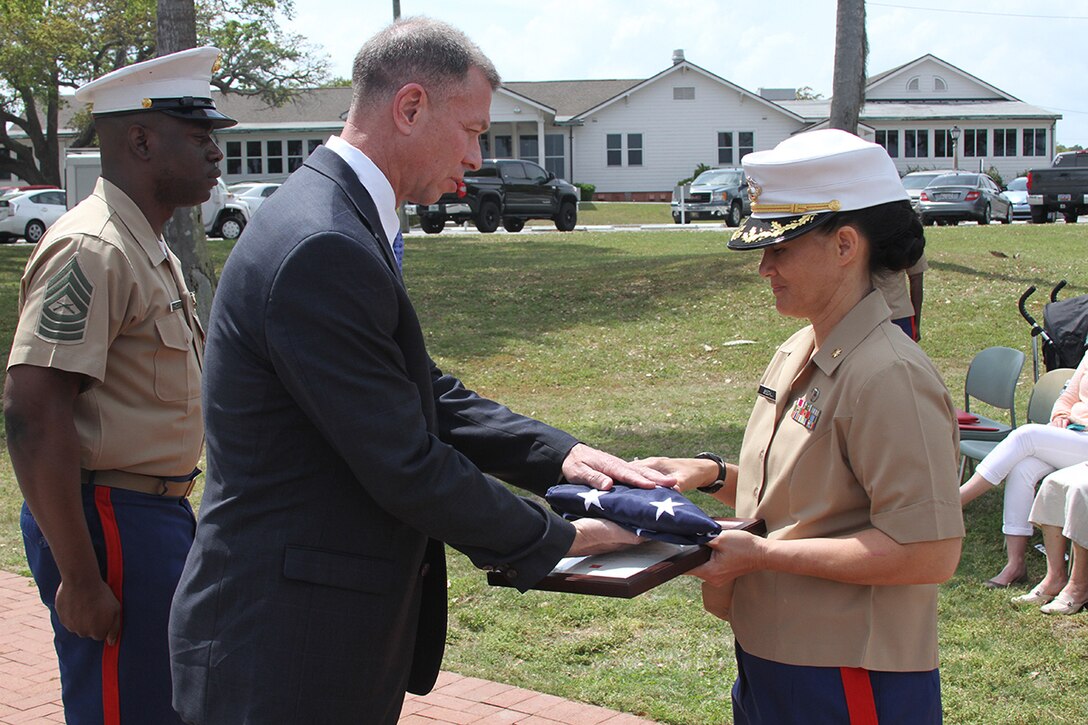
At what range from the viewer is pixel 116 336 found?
3.01 meters

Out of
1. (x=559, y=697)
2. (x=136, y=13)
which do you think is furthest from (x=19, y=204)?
(x=559, y=697)

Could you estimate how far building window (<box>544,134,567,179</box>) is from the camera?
52125 millimetres

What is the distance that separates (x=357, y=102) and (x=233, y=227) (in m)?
26.8

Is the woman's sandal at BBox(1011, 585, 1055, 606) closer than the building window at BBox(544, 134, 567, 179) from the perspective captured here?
Yes

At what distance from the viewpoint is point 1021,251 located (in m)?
19.2

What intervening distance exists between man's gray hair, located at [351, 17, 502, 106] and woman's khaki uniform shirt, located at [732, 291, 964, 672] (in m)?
1.02

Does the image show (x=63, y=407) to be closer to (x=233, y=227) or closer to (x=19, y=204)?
(x=233, y=227)

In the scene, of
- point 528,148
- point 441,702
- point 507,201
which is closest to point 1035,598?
point 441,702

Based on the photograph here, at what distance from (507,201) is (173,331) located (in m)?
27.1

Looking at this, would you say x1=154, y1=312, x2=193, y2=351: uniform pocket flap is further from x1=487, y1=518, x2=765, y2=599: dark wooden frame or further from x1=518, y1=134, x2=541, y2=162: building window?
x1=518, y1=134, x2=541, y2=162: building window

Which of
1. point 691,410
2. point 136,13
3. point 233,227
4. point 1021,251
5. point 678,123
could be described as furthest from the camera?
point 678,123

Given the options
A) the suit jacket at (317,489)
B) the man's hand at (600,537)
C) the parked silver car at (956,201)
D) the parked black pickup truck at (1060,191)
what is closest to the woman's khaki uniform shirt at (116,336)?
the suit jacket at (317,489)

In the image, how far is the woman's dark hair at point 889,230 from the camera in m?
2.47

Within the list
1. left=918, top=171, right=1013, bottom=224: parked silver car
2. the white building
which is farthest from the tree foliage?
left=918, top=171, right=1013, bottom=224: parked silver car
